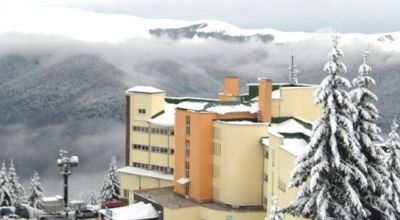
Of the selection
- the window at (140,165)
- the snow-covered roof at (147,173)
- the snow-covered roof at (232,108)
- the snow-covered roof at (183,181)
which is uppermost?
the snow-covered roof at (232,108)

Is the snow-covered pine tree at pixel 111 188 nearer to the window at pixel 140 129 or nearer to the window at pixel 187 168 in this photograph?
the window at pixel 140 129

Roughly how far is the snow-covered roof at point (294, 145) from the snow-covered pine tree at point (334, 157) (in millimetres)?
14541

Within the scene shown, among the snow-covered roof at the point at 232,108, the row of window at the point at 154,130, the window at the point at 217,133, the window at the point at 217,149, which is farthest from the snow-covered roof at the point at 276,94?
the row of window at the point at 154,130

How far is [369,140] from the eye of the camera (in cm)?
3098

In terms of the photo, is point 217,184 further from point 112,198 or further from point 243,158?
point 112,198

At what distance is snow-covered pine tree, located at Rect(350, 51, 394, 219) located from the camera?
3097 centimetres

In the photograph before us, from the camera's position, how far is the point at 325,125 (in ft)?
97.5

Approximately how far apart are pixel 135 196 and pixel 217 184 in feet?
28.4

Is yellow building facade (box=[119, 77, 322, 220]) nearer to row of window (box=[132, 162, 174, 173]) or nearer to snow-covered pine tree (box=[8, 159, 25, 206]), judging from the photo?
row of window (box=[132, 162, 174, 173])

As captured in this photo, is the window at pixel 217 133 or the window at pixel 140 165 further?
the window at pixel 140 165

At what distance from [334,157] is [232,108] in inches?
1214

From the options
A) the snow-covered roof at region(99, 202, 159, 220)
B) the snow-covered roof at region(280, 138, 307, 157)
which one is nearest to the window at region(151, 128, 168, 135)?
the snow-covered roof at region(99, 202, 159, 220)

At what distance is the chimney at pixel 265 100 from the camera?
58.8 metres

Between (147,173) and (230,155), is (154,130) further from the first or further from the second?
(230,155)
